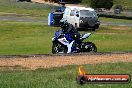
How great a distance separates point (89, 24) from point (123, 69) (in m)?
24.8

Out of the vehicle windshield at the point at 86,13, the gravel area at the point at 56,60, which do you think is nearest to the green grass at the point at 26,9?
→ the vehicle windshield at the point at 86,13

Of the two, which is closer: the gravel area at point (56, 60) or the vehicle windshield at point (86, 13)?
the gravel area at point (56, 60)

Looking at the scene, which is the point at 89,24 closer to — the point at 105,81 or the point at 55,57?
the point at 55,57

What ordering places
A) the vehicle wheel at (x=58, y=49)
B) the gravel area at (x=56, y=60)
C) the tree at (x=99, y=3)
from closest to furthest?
1. the gravel area at (x=56, y=60)
2. the vehicle wheel at (x=58, y=49)
3. the tree at (x=99, y=3)

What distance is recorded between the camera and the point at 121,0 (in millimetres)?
110000

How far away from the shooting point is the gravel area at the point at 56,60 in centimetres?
1482

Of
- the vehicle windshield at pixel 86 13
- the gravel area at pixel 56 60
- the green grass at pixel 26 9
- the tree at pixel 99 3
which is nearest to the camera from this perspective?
the gravel area at pixel 56 60

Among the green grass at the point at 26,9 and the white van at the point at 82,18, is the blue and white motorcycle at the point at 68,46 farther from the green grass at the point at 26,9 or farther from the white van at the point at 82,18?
the green grass at the point at 26,9

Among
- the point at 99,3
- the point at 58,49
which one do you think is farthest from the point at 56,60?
the point at 99,3

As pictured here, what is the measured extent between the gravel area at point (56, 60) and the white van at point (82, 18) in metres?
19.5

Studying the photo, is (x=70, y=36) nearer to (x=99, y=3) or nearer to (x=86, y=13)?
(x=86, y=13)

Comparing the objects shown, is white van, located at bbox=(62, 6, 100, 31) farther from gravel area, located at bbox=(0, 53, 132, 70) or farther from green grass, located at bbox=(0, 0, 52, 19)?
green grass, located at bbox=(0, 0, 52, 19)

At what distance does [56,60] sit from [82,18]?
2167cm

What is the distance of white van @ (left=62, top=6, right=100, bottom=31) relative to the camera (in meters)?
37.2
